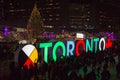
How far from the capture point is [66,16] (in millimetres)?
180625

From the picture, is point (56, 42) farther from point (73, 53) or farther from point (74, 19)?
point (74, 19)

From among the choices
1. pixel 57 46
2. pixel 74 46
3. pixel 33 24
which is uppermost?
pixel 33 24

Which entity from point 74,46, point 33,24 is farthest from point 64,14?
point 74,46

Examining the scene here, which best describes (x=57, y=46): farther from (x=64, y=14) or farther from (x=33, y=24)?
(x=64, y=14)

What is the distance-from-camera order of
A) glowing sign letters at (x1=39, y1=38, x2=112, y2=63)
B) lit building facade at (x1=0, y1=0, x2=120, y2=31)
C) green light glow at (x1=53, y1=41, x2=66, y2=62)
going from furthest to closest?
lit building facade at (x1=0, y1=0, x2=120, y2=31) → green light glow at (x1=53, y1=41, x2=66, y2=62) → glowing sign letters at (x1=39, y1=38, x2=112, y2=63)

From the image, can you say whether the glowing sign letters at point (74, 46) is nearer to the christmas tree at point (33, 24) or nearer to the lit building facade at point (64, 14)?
the christmas tree at point (33, 24)

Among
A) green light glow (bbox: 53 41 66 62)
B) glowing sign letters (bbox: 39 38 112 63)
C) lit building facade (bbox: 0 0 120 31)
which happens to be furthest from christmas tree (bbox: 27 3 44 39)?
lit building facade (bbox: 0 0 120 31)

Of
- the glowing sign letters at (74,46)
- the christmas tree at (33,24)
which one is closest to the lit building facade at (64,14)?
the christmas tree at (33,24)

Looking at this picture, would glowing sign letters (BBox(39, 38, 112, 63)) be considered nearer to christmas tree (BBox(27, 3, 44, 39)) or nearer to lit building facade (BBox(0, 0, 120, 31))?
christmas tree (BBox(27, 3, 44, 39))

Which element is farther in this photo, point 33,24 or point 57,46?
point 33,24

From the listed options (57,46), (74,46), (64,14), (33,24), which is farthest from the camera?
(64,14)

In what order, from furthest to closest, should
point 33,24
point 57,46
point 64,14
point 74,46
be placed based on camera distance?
point 64,14 → point 33,24 → point 74,46 → point 57,46

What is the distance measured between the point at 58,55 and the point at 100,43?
42.3 ft

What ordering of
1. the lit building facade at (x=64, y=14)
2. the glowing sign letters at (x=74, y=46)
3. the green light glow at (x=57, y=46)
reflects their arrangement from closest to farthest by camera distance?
the glowing sign letters at (x=74, y=46), the green light glow at (x=57, y=46), the lit building facade at (x=64, y=14)
